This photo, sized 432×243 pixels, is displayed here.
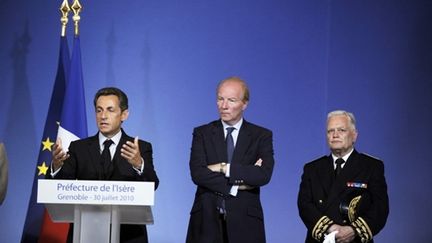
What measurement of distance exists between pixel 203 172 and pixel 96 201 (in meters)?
1.02

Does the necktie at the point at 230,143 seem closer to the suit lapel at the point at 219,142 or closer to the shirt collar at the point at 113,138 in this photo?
the suit lapel at the point at 219,142

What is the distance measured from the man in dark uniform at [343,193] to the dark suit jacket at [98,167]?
37.6 inches

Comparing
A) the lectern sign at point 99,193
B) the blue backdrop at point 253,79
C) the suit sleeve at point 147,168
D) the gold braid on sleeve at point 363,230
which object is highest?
the blue backdrop at point 253,79

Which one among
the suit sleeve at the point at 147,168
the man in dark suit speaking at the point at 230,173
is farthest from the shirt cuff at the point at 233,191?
the suit sleeve at the point at 147,168

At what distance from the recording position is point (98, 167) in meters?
3.81

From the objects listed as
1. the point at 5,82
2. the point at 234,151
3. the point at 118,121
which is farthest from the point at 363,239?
the point at 5,82

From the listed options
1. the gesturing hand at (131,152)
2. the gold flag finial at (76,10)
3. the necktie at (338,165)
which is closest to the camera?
the gesturing hand at (131,152)

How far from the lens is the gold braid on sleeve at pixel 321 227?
157 inches

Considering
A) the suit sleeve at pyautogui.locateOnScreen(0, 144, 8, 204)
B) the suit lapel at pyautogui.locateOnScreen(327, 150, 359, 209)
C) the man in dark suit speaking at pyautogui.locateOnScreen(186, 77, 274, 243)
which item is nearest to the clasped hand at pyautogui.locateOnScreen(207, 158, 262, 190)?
the man in dark suit speaking at pyautogui.locateOnScreen(186, 77, 274, 243)

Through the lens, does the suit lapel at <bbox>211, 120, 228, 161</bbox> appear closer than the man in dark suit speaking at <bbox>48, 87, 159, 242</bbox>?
No

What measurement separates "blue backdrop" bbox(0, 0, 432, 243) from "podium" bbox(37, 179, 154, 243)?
97.6 inches

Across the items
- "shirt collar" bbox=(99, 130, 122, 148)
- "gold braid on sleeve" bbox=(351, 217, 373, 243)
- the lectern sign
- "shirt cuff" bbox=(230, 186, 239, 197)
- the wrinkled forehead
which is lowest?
"gold braid on sleeve" bbox=(351, 217, 373, 243)

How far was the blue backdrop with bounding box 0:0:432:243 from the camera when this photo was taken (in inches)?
219

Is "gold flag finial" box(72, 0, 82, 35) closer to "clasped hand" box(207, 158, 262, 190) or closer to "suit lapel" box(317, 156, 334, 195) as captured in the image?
"clasped hand" box(207, 158, 262, 190)
